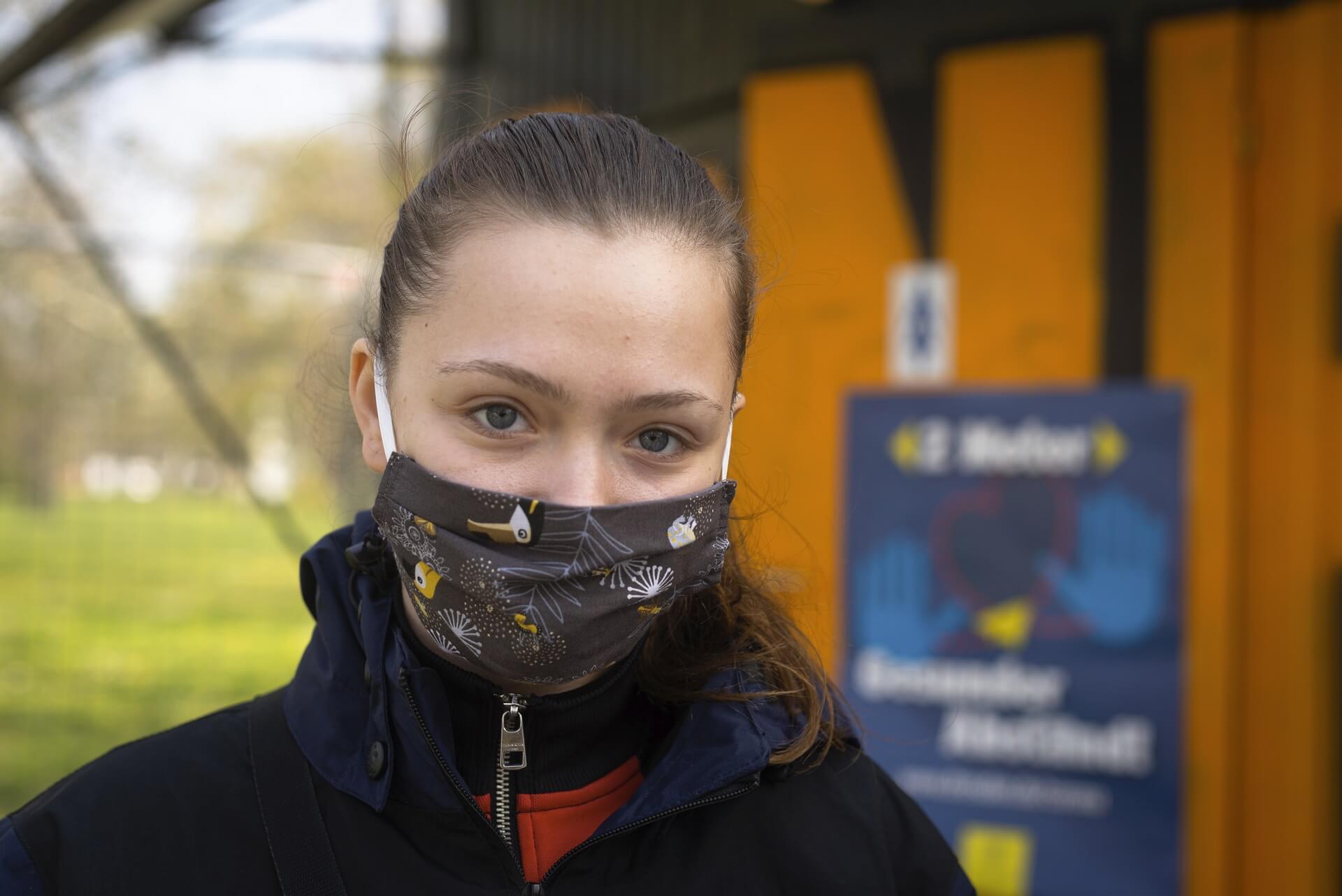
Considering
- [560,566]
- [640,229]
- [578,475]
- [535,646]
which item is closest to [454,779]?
[535,646]

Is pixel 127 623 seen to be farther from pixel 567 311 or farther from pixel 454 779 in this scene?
pixel 567 311

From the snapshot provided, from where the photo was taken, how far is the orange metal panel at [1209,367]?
3.35 m

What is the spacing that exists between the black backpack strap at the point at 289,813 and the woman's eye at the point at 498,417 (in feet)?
1.56

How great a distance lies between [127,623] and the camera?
932cm

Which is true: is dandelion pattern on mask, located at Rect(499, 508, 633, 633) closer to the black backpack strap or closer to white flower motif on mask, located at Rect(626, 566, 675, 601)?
white flower motif on mask, located at Rect(626, 566, 675, 601)

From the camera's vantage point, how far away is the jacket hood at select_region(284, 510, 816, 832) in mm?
1479

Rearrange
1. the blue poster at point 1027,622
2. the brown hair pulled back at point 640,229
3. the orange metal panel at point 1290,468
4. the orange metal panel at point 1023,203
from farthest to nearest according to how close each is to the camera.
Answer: the orange metal panel at point 1023,203 → the blue poster at point 1027,622 → the orange metal panel at point 1290,468 → the brown hair pulled back at point 640,229

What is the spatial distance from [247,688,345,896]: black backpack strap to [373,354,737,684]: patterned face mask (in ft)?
0.78

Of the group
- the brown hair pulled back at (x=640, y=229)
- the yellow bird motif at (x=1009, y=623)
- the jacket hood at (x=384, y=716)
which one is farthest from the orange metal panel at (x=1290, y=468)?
the jacket hood at (x=384, y=716)

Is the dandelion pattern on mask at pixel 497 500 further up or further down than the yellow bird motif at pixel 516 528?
further up

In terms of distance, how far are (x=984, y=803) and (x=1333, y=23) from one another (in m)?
2.38

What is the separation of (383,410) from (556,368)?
0.30m

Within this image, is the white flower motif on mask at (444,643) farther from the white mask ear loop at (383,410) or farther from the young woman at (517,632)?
the white mask ear loop at (383,410)

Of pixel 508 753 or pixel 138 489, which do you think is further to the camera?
pixel 138 489
